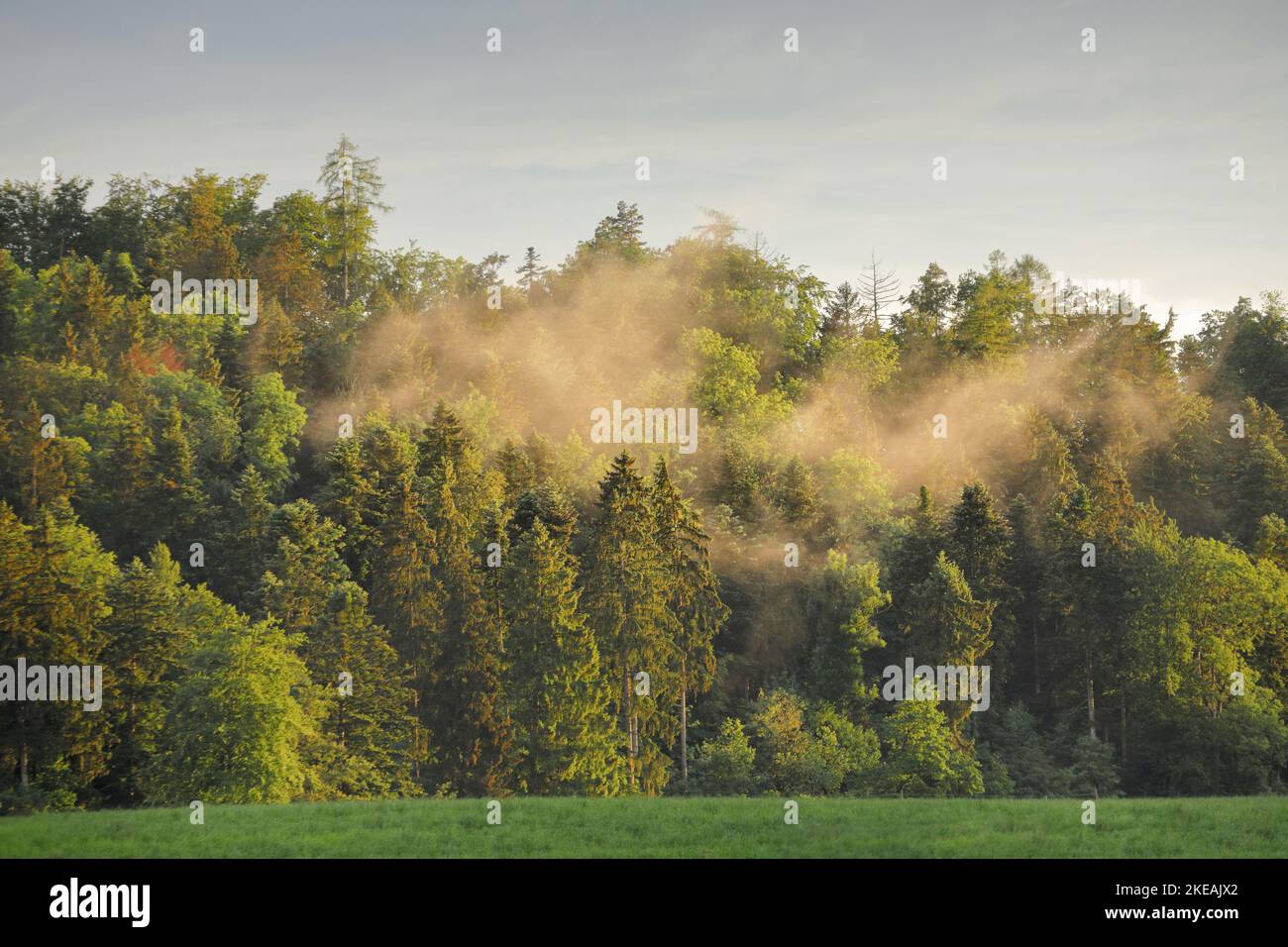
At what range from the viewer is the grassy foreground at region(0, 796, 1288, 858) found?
123 feet

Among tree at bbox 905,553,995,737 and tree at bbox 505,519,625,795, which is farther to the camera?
tree at bbox 905,553,995,737

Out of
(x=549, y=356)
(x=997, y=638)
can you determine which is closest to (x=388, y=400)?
(x=549, y=356)

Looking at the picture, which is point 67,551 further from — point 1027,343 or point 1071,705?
point 1027,343

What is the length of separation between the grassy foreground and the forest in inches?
739

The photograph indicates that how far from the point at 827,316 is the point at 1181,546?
43737 mm

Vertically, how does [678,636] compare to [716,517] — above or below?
below

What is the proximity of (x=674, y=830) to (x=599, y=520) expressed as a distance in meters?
34.9

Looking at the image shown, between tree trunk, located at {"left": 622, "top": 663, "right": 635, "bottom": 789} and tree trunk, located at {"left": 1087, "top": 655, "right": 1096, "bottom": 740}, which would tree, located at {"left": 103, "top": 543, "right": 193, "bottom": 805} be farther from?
tree trunk, located at {"left": 1087, "top": 655, "right": 1096, "bottom": 740}

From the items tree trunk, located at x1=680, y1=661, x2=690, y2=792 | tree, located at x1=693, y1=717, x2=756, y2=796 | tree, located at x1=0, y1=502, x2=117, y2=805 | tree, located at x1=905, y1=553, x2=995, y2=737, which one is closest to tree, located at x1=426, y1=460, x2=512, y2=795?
tree trunk, located at x1=680, y1=661, x2=690, y2=792

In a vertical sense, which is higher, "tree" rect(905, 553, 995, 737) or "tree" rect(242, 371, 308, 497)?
"tree" rect(242, 371, 308, 497)

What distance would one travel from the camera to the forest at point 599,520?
68562 millimetres

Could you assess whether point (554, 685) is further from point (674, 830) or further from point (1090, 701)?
point (1090, 701)

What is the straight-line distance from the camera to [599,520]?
7331cm

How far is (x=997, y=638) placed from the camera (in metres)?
81.3
